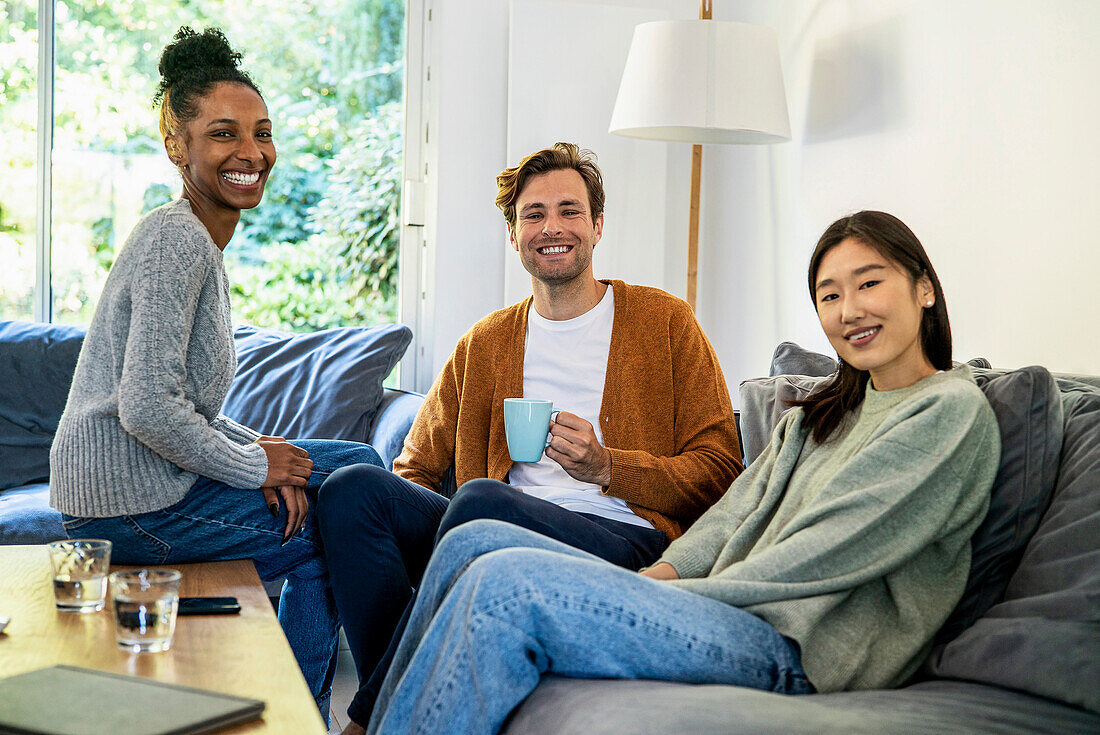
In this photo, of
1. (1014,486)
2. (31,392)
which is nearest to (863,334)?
(1014,486)

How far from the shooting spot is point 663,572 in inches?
59.8

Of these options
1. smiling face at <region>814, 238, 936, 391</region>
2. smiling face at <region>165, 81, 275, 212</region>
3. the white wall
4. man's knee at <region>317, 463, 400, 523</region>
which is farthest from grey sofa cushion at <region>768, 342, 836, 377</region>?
smiling face at <region>165, 81, 275, 212</region>

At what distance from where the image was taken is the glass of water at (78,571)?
1339mm

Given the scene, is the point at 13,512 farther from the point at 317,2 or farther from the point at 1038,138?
the point at 1038,138

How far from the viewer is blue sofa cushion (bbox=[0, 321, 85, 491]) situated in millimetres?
2771

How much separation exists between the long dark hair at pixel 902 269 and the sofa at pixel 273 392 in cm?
137

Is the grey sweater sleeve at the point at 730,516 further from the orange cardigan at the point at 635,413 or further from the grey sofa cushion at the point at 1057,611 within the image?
the grey sofa cushion at the point at 1057,611

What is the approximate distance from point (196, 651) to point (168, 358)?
51 cm

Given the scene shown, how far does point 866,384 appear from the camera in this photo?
1521 mm

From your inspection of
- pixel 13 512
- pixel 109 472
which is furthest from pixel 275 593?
pixel 109 472

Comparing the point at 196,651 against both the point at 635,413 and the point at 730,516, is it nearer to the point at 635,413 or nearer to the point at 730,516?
the point at 730,516

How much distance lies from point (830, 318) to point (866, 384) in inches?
4.8

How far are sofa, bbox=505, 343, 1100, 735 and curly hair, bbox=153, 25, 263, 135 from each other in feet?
3.92

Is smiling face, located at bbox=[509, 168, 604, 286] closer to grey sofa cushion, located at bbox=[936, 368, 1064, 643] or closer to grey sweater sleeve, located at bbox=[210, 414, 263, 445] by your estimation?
grey sweater sleeve, located at bbox=[210, 414, 263, 445]
